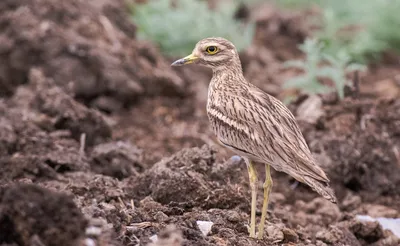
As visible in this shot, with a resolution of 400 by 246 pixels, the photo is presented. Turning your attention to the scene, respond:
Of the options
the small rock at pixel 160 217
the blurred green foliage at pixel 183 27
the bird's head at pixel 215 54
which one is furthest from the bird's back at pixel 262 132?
the blurred green foliage at pixel 183 27

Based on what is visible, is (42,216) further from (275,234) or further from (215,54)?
(215,54)

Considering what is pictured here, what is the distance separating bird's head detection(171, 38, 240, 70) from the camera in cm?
620

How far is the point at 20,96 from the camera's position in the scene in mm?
8258

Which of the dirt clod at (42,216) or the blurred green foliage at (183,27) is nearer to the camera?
the dirt clod at (42,216)

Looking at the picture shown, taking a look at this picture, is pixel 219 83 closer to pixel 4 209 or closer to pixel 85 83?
pixel 4 209

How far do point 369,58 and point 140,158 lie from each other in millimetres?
5150

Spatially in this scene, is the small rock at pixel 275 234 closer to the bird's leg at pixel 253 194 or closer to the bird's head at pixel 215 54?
the bird's leg at pixel 253 194

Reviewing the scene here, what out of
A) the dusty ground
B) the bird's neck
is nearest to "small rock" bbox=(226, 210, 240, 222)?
the dusty ground

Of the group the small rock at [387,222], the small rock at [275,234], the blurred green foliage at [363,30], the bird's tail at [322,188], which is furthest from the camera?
the blurred green foliage at [363,30]

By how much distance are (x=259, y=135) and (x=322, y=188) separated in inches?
24.9

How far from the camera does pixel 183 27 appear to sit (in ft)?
34.8

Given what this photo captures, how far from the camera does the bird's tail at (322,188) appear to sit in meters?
4.87

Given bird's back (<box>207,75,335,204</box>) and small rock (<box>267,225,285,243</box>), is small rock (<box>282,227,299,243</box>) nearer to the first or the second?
small rock (<box>267,225,285,243</box>)

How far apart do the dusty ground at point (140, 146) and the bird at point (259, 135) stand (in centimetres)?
40
